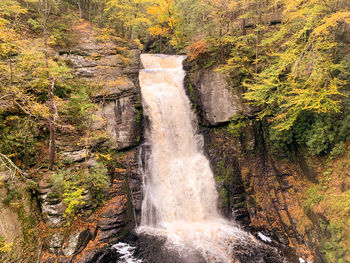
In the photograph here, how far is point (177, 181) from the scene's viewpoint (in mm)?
11273

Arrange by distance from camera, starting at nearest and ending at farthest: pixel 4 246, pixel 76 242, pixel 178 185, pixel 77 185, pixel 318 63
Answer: pixel 4 246 → pixel 76 242 → pixel 318 63 → pixel 77 185 → pixel 178 185

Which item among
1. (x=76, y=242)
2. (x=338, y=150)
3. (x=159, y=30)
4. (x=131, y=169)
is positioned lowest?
(x=76, y=242)

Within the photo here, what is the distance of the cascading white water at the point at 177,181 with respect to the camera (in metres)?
9.17

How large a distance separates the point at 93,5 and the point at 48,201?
873 inches

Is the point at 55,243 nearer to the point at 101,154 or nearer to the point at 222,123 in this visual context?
the point at 101,154

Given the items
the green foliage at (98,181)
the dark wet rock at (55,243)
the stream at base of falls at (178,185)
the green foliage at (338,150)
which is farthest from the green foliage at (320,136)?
the dark wet rock at (55,243)

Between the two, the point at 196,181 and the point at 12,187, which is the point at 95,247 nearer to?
the point at 12,187

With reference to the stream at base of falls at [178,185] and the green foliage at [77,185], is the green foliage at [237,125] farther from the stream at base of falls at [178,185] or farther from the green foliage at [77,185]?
the green foliage at [77,185]

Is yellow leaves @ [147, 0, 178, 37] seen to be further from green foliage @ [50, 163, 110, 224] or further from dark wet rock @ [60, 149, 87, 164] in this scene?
green foliage @ [50, 163, 110, 224]

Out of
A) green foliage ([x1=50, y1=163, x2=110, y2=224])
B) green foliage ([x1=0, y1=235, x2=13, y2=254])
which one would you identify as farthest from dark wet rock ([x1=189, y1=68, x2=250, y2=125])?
green foliage ([x1=0, y1=235, x2=13, y2=254])

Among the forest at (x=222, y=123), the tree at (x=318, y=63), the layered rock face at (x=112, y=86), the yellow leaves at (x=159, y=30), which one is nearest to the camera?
the forest at (x=222, y=123)

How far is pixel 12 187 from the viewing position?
22.6ft

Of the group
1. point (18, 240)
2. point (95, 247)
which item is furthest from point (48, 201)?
point (95, 247)

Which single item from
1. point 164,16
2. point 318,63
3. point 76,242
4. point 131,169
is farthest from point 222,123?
point 164,16
